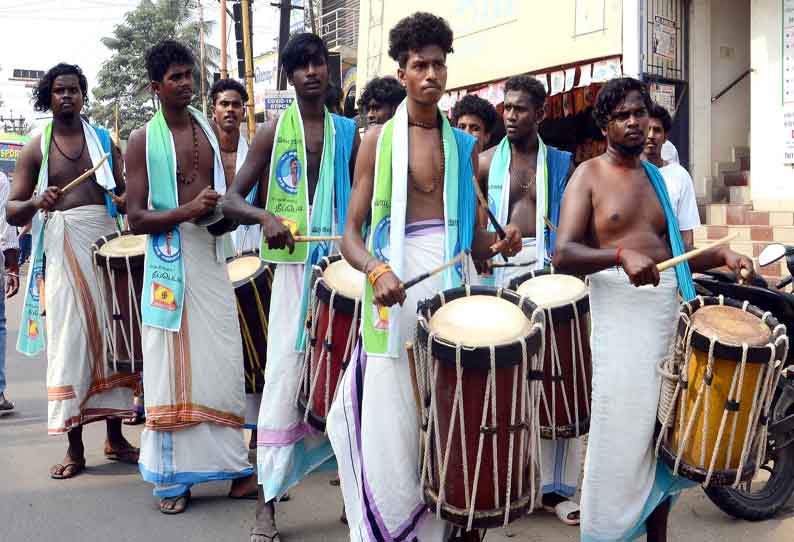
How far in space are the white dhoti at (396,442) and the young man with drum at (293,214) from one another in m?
0.85

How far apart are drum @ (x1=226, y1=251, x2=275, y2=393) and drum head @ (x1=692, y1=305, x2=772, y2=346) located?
97.7 inches

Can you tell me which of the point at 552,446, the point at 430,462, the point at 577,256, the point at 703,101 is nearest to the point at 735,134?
the point at 703,101

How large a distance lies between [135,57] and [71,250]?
45374 millimetres

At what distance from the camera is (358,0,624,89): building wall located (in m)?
11.3

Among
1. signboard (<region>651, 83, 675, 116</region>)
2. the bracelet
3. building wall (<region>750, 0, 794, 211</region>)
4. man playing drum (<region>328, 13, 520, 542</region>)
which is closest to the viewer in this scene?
the bracelet

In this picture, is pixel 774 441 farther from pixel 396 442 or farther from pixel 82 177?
pixel 82 177

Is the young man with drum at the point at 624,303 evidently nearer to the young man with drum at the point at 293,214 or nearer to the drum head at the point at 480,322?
the drum head at the point at 480,322

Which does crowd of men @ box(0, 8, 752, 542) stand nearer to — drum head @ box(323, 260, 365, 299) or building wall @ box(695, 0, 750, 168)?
drum head @ box(323, 260, 365, 299)

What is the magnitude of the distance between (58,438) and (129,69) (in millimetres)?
45325

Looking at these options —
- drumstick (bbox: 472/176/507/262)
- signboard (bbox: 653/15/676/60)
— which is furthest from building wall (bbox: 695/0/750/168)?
drumstick (bbox: 472/176/507/262)

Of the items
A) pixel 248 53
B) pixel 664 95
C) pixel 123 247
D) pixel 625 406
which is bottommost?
pixel 625 406

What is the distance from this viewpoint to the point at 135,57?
47.8 metres

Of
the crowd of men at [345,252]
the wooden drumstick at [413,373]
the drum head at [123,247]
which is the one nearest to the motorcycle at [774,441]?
the crowd of men at [345,252]

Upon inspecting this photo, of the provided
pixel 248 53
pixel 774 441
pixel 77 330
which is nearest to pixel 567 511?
pixel 774 441
